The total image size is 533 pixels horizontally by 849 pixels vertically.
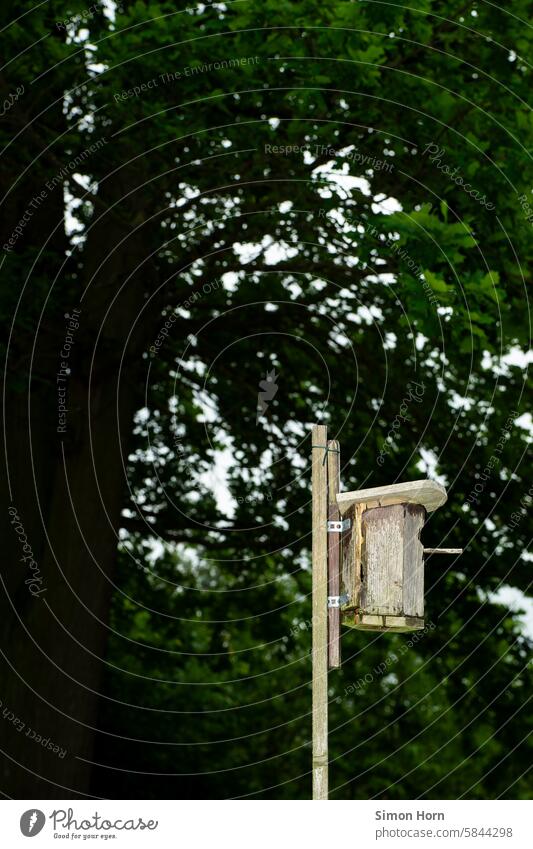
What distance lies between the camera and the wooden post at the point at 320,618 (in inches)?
203

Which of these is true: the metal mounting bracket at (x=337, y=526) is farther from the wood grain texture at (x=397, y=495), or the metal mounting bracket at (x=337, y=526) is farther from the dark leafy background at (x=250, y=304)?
the dark leafy background at (x=250, y=304)

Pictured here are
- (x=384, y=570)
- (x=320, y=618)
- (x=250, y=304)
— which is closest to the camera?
(x=320, y=618)

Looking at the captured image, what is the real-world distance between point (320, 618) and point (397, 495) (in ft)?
2.09

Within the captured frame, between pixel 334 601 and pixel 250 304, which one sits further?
pixel 250 304

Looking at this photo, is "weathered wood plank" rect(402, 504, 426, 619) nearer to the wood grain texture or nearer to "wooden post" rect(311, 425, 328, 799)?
the wood grain texture

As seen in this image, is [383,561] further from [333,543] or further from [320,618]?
[320,618]

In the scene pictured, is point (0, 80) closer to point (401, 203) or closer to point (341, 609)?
point (401, 203)

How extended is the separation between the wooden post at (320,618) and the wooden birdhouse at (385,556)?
111 millimetres

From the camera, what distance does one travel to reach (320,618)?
5281mm

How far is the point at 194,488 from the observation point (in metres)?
13.5

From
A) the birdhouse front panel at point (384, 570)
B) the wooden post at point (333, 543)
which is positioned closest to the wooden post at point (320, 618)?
the wooden post at point (333, 543)

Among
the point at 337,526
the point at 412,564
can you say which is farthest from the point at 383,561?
the point at 337,526

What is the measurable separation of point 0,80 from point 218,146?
1767 mm
